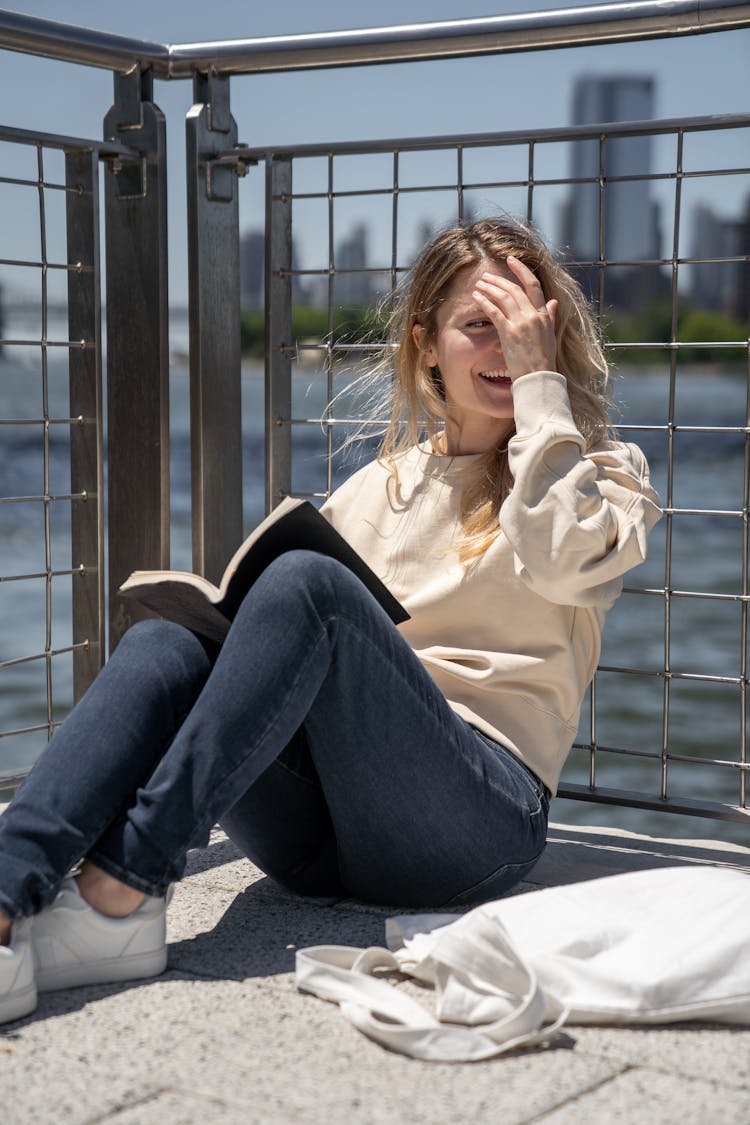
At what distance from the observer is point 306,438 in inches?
908

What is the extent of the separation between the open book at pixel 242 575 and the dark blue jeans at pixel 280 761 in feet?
0.12

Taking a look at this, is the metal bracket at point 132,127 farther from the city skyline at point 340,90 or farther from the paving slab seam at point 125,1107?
the paving slab seam at point 125,1107

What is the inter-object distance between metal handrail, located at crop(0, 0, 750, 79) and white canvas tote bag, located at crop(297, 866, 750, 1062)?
1.37 m

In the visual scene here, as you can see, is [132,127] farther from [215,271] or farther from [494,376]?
[494,376]

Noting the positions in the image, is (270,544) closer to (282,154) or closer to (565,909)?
(565,909)

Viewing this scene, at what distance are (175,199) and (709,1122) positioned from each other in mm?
1813

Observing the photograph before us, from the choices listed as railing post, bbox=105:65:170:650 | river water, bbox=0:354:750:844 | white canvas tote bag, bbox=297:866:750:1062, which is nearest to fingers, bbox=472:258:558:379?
railing post, bbox=105:65:170:650

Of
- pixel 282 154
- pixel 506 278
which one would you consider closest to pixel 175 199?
pixel 282 154

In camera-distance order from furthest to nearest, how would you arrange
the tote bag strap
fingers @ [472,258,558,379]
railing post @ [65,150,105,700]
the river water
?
1. the river water
2. railing post @ [65,150,105,700]
3. fingers @ [472,258,558,379]
4. the tote bag strap

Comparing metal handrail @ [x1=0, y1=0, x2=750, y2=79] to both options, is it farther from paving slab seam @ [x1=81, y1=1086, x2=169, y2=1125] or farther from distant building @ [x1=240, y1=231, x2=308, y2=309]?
paving slab seam @ [x1=81, y1=1086, x2=169, y2=1125]

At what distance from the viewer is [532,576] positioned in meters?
1.98

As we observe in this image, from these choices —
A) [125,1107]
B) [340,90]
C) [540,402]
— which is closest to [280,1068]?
[125,1107]

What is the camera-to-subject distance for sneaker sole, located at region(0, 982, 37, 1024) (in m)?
1.65

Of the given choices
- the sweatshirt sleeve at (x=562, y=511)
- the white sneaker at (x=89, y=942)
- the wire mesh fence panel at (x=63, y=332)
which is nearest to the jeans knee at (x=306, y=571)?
the sweatshirt sleeve at (x=562, y=511)
